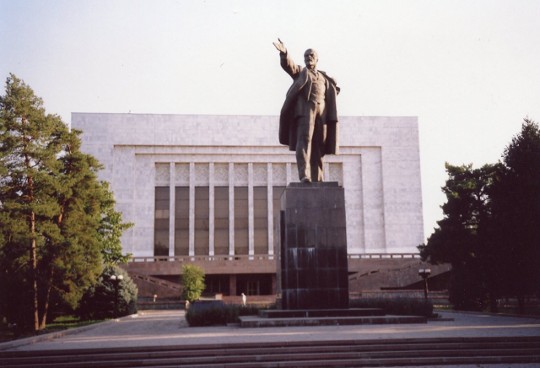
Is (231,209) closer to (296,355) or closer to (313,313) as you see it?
(313,313)

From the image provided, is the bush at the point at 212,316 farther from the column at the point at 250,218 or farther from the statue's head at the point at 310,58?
the column at the point at 250,218

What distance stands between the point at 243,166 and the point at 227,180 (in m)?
2.10

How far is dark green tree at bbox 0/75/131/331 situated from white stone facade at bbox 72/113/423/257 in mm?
26116

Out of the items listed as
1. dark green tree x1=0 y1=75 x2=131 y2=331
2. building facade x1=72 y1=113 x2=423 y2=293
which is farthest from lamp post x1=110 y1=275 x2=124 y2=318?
building facade x1=72 y1=113 x2=423 y2=293

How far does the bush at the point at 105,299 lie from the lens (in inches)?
1112

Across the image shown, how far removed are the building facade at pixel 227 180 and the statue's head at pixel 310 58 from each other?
122 feet

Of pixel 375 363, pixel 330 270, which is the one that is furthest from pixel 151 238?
pixel 375 363

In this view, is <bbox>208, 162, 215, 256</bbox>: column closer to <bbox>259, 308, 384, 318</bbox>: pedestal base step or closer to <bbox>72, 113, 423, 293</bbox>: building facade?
<bbox>72, 113, 423, 293</bbox>: building facade

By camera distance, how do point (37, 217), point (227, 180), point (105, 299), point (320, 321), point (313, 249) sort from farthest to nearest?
point (227, 180) < point (105, 299) < point (37, 217) < point (313, 249) < point (320, 321)

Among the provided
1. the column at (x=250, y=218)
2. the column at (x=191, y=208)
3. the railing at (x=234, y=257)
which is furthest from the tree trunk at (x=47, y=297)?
the column at (x=250, y=218)

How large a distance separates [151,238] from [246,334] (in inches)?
1626

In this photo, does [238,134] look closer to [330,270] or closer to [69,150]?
[69,150]

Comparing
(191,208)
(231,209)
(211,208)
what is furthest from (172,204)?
(231,209)

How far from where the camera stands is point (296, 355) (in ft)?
30.6
